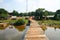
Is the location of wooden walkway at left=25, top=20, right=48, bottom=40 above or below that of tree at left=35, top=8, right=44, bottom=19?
above

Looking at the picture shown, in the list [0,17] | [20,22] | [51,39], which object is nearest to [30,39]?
[51,39]

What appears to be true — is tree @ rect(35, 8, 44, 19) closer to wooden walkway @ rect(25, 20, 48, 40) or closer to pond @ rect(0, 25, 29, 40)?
pond @ rect(0, 25, 29, 40)

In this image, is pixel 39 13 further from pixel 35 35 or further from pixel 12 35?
pixel 35 35

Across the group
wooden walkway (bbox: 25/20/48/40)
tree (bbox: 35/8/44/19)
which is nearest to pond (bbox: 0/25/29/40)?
wooden walkway (bbox: 25/20/48/40)

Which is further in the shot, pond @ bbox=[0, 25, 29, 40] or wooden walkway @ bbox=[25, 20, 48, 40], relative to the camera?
pond @ bbox=[0, 25, 29, 40]

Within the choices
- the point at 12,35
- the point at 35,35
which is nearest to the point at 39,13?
the point at 12,35

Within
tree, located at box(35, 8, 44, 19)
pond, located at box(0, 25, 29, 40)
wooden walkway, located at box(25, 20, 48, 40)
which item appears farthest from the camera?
tree, located at box(35, 8, 44, 19)

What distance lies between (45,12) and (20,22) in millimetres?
23120

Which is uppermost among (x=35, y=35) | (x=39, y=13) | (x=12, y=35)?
(x=35, y=35)

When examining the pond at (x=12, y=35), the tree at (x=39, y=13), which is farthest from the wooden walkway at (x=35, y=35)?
Result: the tree at (x=39, y=13)

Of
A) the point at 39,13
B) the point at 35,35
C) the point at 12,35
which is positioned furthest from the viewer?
the point at 39,13

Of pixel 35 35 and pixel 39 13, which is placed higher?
pixel 35 35

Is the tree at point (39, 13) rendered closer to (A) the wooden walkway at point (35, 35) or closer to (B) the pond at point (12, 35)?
(B) the pond at point (12, 35)

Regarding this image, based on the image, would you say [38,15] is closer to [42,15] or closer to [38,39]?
[42,15]
